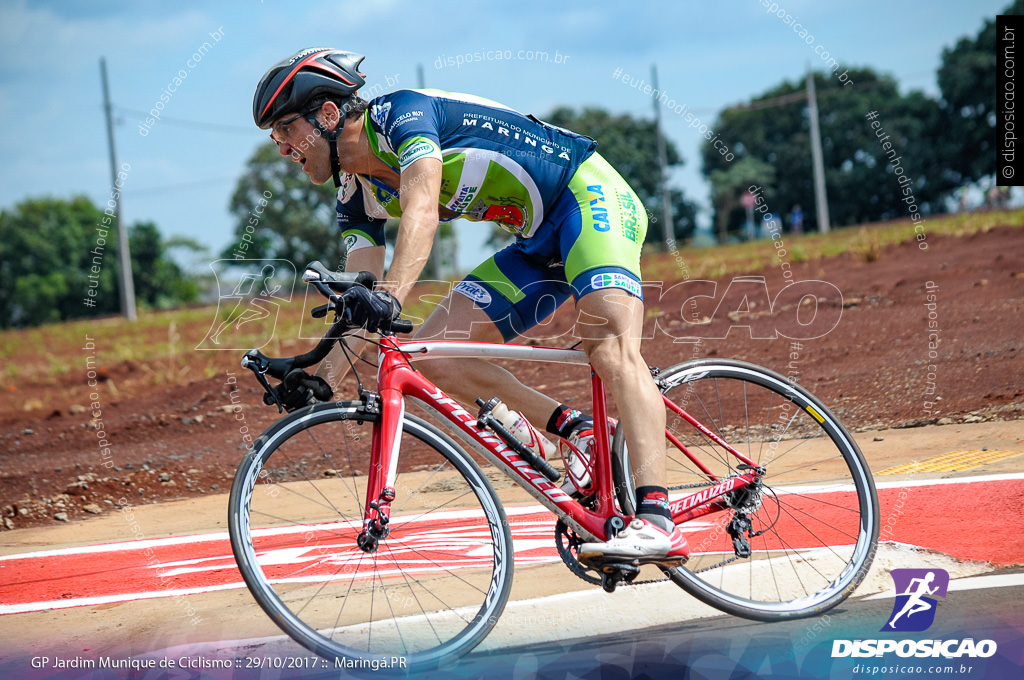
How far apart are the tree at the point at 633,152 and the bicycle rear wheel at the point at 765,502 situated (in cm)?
3323

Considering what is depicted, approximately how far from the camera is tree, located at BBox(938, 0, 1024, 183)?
4966 centimetres

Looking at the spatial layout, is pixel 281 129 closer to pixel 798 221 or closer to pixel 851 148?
pixel 798 221

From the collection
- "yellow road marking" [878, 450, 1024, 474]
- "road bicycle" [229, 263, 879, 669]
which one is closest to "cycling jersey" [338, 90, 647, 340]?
"road bicycle" [229, 263, 879, 669]

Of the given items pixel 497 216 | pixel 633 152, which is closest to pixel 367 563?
pixel 497 216

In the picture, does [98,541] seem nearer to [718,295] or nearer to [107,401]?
[107,401]

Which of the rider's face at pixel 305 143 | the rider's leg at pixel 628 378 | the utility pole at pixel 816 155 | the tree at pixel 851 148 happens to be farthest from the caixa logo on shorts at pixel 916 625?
the tree at pixel 851 148

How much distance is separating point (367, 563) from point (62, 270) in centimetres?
6534

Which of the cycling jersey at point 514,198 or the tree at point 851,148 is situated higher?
the tree at point 851,148

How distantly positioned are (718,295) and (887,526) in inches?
346

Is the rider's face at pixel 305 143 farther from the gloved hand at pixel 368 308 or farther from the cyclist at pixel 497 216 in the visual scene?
the gloved hand at pixel 368 308

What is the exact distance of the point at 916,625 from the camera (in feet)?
9.57

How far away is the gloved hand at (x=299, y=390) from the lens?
9.18 feet

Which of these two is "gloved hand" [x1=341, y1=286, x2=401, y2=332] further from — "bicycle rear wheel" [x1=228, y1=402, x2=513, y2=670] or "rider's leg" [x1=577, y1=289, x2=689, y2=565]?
"rider's leg" [x1=577, y1=289, x2=689, y2=565]

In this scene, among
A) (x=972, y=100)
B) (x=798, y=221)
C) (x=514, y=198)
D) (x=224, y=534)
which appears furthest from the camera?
(x=972, y=100)
